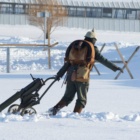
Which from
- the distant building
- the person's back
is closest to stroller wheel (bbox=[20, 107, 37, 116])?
the person's back

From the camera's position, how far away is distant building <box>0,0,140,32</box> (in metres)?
57.4

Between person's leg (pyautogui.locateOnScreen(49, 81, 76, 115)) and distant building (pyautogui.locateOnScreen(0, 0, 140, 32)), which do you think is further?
distant building (pyautogui.locateOnScreen(0, 0, 140, 32))

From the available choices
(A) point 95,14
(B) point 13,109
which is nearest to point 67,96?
(B) point 13,109

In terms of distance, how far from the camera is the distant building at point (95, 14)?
57.4 metres

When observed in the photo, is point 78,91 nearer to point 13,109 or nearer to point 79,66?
point 79,66

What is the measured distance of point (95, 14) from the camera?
2320 inches

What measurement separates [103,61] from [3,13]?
4831 cm

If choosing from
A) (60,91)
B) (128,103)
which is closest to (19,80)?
(60,91)

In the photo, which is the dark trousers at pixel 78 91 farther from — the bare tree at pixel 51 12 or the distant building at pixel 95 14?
the distant building at pixel 95 14

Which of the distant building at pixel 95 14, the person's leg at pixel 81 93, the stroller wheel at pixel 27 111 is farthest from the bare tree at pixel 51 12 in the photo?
the stroller wheel at pixel 27 111

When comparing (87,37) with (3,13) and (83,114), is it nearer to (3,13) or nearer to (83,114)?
(83,114)

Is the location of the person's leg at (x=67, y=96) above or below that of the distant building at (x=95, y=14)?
above

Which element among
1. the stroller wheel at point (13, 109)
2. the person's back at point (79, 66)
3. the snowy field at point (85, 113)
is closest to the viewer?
the snowy field at point (85, 113)

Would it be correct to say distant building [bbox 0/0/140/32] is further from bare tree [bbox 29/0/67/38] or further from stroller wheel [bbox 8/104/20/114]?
stroller wheel [bbox 8/104/20/114]
